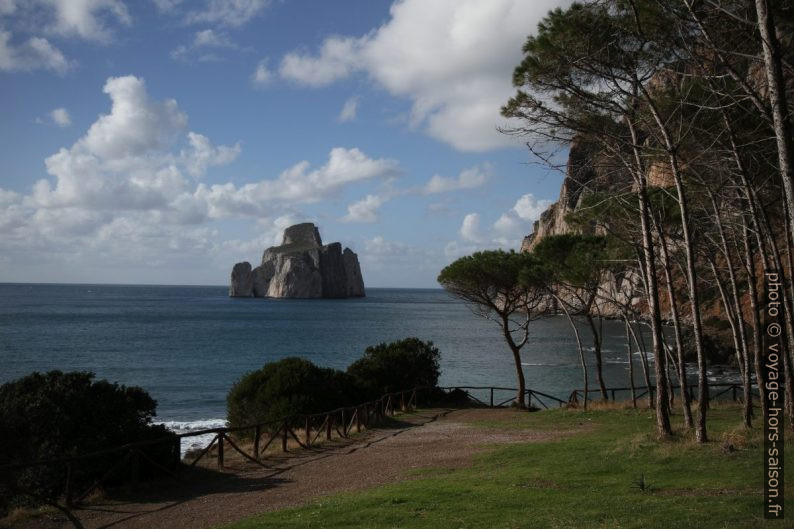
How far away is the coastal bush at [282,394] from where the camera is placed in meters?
21.0

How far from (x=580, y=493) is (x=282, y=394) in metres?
14.0

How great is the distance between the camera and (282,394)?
21.4 m

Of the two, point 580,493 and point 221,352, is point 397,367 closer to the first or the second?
point 580,493

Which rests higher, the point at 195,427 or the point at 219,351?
the point at 219,351

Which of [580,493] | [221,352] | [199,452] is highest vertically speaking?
[580,493]

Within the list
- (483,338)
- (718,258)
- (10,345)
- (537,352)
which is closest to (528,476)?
(718,258)

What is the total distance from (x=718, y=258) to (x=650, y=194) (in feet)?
34.9

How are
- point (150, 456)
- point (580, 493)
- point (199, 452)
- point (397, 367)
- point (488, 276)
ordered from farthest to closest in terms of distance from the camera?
point (397, 367)
point (488, 276)
point (199, 452)
point (150, 456)
point (580, 493)

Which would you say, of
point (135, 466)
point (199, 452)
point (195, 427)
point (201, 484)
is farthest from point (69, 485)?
point (195, 427)

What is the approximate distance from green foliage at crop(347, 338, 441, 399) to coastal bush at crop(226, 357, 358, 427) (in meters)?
4.31

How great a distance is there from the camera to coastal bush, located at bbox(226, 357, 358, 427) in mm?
20969

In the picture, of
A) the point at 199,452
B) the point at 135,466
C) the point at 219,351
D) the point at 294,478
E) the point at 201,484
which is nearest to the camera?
the point at 135,466

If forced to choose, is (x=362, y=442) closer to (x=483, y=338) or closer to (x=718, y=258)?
(x=718, y=258)

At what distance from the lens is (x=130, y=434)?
43.1ft
